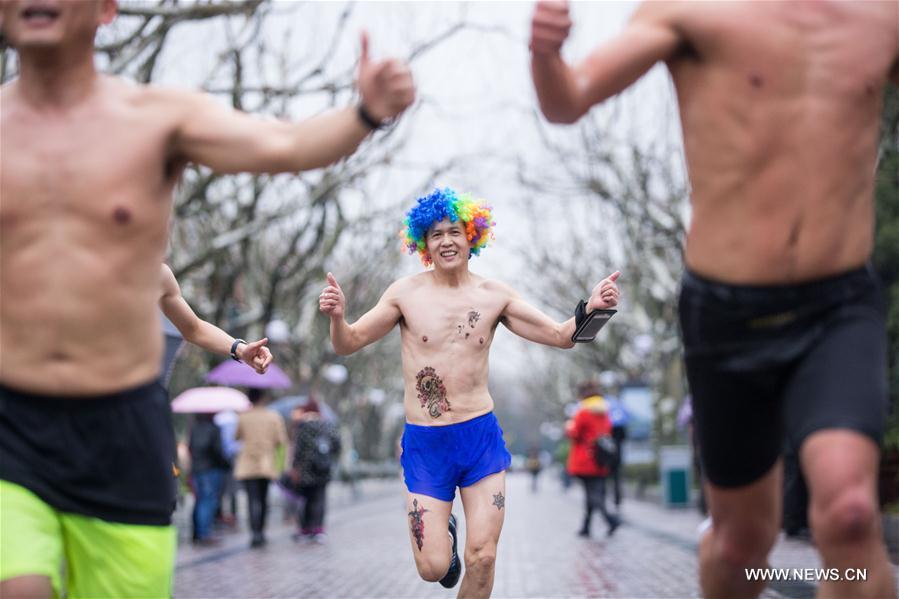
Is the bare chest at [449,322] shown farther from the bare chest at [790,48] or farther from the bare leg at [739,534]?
the bare chest at [790,48]

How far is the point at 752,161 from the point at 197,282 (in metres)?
31.1

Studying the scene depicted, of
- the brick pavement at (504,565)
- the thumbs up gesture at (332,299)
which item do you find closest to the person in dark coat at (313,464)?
the brick pavement at (504,565)

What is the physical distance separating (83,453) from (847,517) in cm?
189

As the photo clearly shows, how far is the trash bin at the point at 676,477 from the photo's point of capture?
25469mm

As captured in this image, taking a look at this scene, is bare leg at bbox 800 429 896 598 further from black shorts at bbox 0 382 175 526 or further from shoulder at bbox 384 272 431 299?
shoulder at bbox 384 272 431 299

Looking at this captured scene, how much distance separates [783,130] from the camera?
3.46 m

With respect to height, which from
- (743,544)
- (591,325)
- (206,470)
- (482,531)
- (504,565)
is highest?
(591,325)

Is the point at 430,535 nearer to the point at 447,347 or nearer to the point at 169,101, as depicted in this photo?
the point at 447,347

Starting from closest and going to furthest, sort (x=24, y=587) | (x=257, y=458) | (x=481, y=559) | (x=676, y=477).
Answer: (x=24, y=587), (x=481, y=559), (x=257, y=458), (x=676, y=477)

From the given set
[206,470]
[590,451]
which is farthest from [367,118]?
[206,470]

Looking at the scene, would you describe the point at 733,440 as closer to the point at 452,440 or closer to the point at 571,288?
the point at 452,440

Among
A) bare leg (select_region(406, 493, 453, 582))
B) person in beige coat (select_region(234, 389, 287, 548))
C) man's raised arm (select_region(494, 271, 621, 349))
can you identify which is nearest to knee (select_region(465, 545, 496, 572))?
bare leg (select_region(406, 493, 453, 582))

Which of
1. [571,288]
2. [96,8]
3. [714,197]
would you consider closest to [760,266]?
[714,197]

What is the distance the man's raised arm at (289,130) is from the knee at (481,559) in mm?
2972
